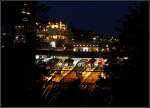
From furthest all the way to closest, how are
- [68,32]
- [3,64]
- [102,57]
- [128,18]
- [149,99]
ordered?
[68,32] < [102,57] < [128,18] < [3,64] < [149,99]

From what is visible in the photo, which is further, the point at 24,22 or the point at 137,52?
the point at 24,22

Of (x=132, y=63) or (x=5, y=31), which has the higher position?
(x=5, y=31)

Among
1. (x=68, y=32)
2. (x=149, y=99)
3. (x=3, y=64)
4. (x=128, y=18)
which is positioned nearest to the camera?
(x=149, y=99)

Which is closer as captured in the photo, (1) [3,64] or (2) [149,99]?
(2) [149,99]

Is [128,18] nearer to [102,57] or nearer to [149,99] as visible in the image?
[102,57]

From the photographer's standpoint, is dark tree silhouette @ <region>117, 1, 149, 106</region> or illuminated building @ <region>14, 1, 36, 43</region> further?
illuminated building @ <region>14, 1, 36, 43</region>

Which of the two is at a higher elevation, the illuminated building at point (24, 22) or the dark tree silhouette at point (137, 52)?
the illuminated building at point (24, 22)

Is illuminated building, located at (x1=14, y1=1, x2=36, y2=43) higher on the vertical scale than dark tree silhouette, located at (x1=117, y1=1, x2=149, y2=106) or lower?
higher

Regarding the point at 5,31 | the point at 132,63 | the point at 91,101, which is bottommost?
the point at 91,101

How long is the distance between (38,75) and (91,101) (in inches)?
57.6

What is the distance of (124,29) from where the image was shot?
7.10m

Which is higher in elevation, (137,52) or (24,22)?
(24,22)

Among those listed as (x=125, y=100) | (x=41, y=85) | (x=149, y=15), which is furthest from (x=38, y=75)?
(x=149, y=15)

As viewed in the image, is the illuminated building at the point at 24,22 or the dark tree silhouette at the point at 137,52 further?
the illuminated building at the point at 24,22
